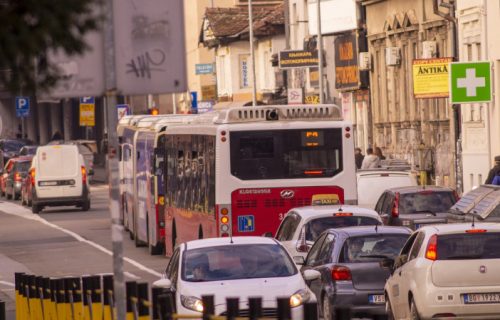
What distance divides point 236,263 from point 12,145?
7231 cm

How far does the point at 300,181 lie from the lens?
3020 cm

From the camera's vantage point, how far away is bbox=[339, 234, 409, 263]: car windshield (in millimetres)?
21250

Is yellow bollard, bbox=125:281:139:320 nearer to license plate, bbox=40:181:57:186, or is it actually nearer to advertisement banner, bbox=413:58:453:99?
advertisement banner, bbox=413:58:453:99

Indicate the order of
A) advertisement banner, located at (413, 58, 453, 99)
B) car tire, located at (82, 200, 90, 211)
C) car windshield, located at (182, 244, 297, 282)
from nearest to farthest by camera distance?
car windshield, located at (182, 244, 297, 282) < advertisement banner, located at (413, 58, 453, 99) < car tire, located at (82, 200, 90, 211)

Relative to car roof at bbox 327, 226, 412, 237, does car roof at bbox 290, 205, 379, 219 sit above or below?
below

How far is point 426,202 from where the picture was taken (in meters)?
31.6

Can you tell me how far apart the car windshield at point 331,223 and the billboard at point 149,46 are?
44.2 feet

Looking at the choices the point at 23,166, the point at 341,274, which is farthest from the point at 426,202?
the point at 23,166

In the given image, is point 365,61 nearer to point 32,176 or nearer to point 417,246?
point 32,176

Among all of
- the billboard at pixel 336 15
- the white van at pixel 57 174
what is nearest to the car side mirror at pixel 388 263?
the white van at pixel 57 174

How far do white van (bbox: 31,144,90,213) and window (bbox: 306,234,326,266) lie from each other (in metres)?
33.0

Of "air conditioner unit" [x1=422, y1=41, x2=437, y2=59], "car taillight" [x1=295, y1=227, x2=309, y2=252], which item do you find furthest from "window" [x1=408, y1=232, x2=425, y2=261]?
"air conditioner unit" [x1=422, y1=41, x2=437, y2=59]

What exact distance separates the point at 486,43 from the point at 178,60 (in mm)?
36735

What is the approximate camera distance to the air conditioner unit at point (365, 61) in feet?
207
